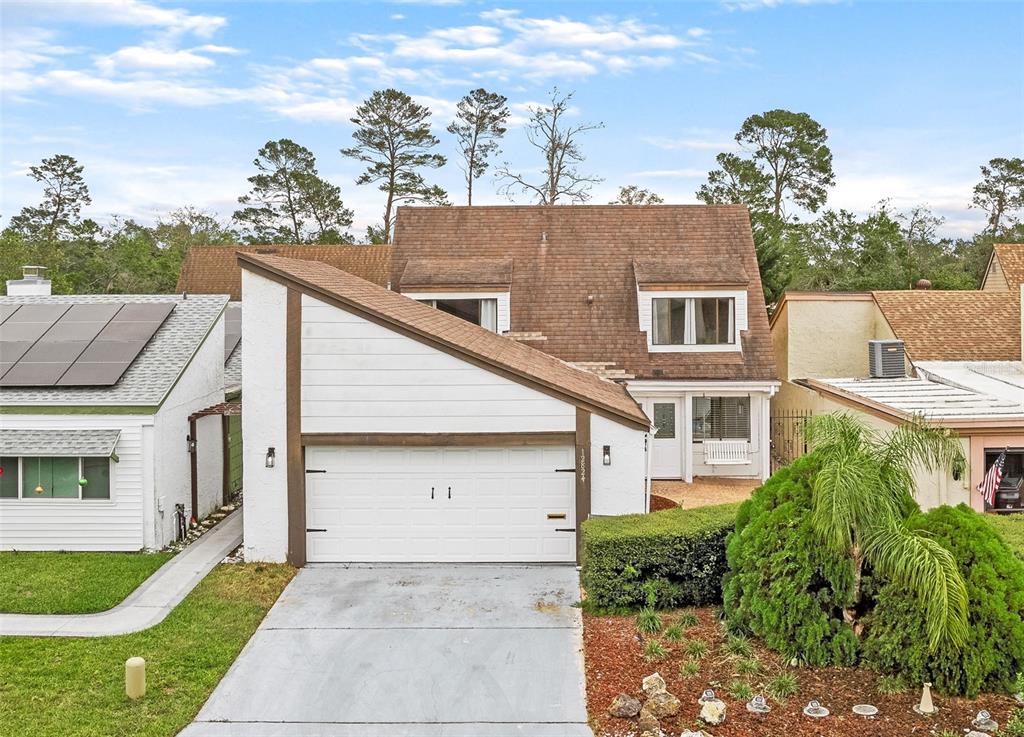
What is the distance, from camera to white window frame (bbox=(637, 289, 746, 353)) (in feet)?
57.1

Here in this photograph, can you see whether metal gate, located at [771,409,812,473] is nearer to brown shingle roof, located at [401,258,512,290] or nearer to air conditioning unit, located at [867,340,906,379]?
air conditioning unit, located at [867,340,906,379]

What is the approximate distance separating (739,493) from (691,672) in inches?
353

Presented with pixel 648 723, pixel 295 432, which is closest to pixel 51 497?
pixel 295 432

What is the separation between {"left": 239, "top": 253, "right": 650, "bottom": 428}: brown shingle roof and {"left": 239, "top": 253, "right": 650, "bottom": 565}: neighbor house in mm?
34

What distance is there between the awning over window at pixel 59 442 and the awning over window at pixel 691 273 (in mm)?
11479

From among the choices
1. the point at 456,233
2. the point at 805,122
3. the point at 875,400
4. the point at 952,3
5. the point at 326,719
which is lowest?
the point at 326,719

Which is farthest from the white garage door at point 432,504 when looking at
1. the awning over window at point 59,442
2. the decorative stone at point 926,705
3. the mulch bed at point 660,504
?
the decorative stone at point 926,705

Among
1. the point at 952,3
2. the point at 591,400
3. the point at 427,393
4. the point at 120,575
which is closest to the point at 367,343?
the point at 427,393

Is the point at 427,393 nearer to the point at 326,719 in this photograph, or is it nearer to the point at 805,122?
the point at 326,719

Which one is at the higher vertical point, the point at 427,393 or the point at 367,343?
the point at 367,343

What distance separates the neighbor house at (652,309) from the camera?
1730 centimetres

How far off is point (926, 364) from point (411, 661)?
14.8 meters

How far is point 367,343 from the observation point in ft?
38.0

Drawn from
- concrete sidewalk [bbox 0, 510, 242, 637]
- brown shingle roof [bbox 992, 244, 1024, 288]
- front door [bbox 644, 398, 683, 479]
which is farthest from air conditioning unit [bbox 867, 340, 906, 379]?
concrete sidewalk [bbox 0, 510, 242, 637]
